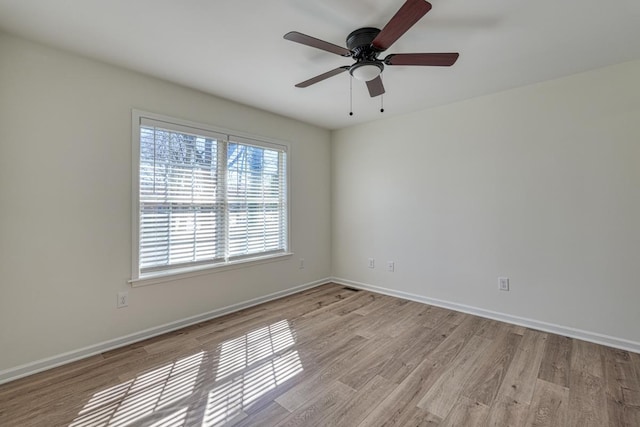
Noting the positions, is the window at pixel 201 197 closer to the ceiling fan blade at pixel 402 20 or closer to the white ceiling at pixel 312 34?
the white ceiling at pixel 312 34

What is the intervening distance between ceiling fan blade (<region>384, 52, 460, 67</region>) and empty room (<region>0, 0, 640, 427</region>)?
0.05 feet

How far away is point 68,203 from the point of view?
7.26 feet

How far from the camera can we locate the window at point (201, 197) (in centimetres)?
261

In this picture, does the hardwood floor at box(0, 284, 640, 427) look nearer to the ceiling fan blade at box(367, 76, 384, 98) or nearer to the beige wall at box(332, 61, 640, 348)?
the beige wall at box(332, 61, 640, 348)

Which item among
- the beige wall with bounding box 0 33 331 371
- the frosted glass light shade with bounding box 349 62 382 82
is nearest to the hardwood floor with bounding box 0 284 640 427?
the beige wall with bounding box 0 33 331 371

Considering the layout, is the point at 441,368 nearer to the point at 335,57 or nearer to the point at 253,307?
the point at 253,307

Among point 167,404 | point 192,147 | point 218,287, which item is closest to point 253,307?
point 218,287

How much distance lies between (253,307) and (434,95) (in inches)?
124

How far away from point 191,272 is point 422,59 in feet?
8.97

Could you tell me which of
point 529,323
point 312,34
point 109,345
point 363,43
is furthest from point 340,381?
point 312,34

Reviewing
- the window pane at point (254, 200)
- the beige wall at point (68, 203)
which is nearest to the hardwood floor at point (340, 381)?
the beige wall at point (68, 203)

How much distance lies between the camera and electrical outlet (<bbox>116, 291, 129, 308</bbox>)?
2453 millimetres

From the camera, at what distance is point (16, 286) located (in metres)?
2.02

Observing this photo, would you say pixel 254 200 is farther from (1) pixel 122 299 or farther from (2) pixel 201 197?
(1) pixel 122 299
